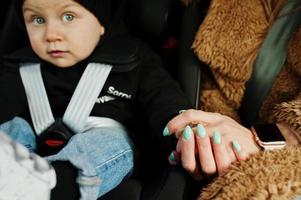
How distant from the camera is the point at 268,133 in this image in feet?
3.22

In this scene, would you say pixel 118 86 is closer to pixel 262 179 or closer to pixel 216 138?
pixel 216 138

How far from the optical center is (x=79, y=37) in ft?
3.68

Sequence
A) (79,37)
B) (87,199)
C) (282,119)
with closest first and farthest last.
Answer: (87,199) → (282,119) → (79,37)

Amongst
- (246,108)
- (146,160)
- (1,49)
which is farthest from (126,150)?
(1,49)

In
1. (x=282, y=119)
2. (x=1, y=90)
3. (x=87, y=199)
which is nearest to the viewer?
(x=87, y=199)

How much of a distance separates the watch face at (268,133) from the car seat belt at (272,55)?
0.53 feet

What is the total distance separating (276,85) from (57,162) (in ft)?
1.77

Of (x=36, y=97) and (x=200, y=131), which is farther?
(x=36, y=97)

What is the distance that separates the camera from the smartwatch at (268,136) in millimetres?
957

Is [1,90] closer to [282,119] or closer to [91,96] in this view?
[91,96]

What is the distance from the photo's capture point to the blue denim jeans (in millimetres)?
915

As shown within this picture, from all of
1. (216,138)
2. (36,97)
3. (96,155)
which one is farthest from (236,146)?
(36,97)

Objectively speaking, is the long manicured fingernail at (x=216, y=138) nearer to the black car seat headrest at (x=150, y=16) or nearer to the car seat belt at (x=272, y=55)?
the car seat belt at (x=272, y=55)

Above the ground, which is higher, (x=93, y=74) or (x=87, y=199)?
(x=93, y=74)
